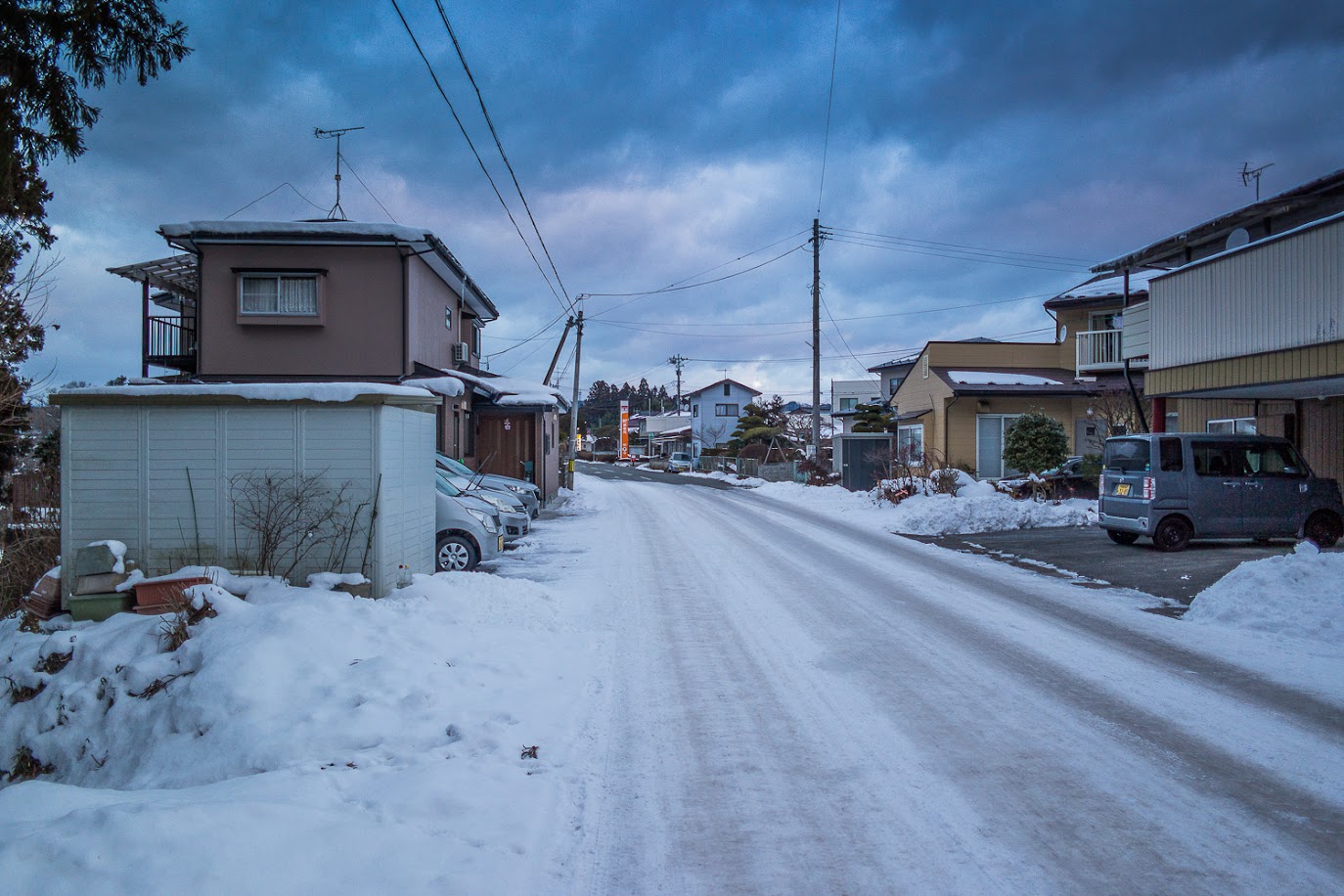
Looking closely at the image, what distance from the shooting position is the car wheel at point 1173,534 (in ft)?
41.7

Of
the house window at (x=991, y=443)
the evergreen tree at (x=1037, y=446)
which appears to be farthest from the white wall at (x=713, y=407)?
the evergreen tree at (x=1037, y=446)

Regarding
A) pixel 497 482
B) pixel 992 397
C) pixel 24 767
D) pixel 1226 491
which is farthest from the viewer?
pixel 992 397

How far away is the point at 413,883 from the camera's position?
3.38m

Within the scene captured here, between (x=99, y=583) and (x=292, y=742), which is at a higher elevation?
(x=99, y=583)

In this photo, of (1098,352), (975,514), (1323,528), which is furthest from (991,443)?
(1323,528)

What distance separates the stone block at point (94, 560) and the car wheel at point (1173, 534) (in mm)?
13542

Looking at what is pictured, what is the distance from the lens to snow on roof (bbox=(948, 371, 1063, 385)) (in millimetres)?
27375

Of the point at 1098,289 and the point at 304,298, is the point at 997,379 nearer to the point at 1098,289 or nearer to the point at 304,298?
the point at 1098,289

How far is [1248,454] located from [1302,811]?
1047 cm

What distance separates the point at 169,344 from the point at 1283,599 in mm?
23300

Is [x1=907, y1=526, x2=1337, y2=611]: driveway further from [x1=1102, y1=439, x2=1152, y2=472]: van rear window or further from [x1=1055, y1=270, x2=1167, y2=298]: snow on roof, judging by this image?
[x1=1055, y1=270, x2=1167, y2=298]: snow on roof

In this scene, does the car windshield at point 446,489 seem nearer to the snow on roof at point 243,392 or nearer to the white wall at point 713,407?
the snow on roof at point 243,392

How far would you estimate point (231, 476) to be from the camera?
795cm

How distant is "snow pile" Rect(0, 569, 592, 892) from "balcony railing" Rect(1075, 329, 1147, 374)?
734 inches
